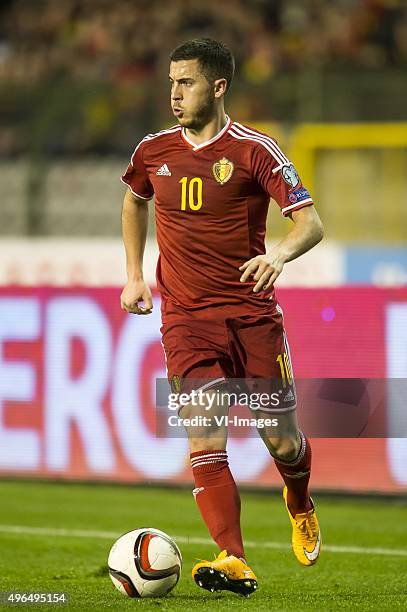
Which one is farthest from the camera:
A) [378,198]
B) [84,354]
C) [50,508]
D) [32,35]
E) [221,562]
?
[32,35]

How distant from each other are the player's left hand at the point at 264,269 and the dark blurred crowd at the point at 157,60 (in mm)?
7549

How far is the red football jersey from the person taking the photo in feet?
18.0

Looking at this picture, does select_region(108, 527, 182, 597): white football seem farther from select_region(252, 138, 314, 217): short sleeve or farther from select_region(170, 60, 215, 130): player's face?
select_region(170, 60, 215, 130): player's face

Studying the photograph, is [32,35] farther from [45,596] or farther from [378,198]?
[45,596]

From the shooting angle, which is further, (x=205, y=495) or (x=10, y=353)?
(x=10, y=353)

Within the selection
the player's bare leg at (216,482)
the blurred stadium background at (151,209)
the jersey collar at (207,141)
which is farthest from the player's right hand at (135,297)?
the blurred stadium background at (151,209)

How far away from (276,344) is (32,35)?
39.8 ft

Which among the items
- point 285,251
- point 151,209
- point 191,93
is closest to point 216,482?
point 285,251

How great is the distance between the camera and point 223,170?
5.49m

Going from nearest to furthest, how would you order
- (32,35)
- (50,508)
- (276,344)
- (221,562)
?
(221,562)
(276,344)
(50,508)
(32,35)

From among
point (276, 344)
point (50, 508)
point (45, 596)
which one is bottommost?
point (50, 508)

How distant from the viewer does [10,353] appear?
10102mm

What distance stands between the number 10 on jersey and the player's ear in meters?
0.34

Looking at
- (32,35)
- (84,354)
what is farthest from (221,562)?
(32,35)
